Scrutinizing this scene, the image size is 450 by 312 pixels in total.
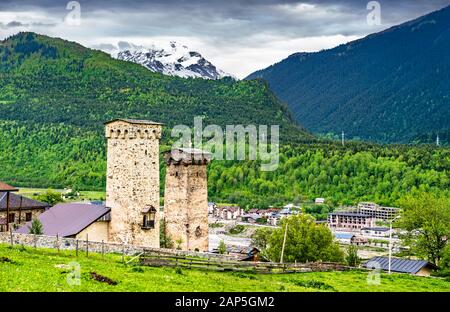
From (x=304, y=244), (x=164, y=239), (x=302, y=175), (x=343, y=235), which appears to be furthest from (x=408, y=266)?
(x=302, y=175)

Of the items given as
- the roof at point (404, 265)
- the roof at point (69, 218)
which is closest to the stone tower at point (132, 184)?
the roof at point (69, 218)

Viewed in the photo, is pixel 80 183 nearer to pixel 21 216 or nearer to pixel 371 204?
pixel 371 204

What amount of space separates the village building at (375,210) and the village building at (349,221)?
2.46 meters

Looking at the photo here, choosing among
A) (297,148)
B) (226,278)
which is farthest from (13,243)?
(297,148)

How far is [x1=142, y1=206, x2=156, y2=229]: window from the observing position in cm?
4578

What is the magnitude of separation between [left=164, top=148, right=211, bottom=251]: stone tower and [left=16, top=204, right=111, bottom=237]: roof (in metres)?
6.95

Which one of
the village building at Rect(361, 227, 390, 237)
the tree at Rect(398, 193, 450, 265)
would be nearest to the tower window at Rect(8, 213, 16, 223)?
the tree at Rect(398, 193, 450, 265)

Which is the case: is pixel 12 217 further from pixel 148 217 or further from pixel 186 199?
pixel 148 217

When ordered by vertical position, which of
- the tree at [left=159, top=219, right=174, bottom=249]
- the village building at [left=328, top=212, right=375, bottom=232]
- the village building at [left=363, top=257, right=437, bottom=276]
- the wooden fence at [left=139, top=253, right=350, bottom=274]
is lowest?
the village building at [left=328, top=212, right=375, bottom=232]

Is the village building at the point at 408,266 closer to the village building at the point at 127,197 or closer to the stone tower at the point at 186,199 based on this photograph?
the stone tower at the point at 186,199

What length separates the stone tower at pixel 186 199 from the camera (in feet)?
171

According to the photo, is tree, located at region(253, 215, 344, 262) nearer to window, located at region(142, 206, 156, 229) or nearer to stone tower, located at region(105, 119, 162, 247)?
window, located at region(142, 206, 156, 229)
